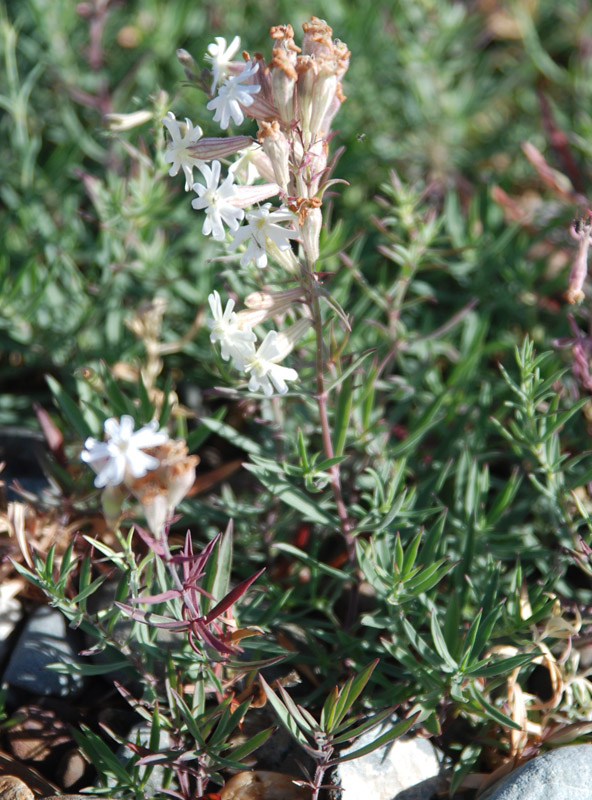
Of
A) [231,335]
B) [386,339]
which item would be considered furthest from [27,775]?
[386,339]

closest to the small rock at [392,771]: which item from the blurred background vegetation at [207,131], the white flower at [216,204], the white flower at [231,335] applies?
the white flower at [231,335]

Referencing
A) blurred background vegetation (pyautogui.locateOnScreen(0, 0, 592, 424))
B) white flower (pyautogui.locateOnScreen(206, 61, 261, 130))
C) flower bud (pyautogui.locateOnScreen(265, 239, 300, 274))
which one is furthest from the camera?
blurred background vegetation (pyautogui.locateOnScreen(0, 0, 592, 424))

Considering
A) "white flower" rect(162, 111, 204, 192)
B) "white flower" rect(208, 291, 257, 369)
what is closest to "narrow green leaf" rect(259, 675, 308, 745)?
"white flower" rect(208, 291, 257, 369)

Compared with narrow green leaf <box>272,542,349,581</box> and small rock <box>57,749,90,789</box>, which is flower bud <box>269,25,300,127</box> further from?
small rock <box>57,749,90,789</box>

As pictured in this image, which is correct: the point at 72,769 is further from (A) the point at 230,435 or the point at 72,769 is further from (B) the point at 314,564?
(A) the point at 230,435

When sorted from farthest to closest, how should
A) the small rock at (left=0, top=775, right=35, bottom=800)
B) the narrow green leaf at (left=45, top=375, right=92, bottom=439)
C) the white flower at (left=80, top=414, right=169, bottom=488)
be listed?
1. the narrow green leaf at (left=45, top=375, right=92, bottom=439)
2. the small rock at (left=0, top=775, right=35, bottom=800)
3. the white flower at (left=80, top=414, right=169, bottom=488)
